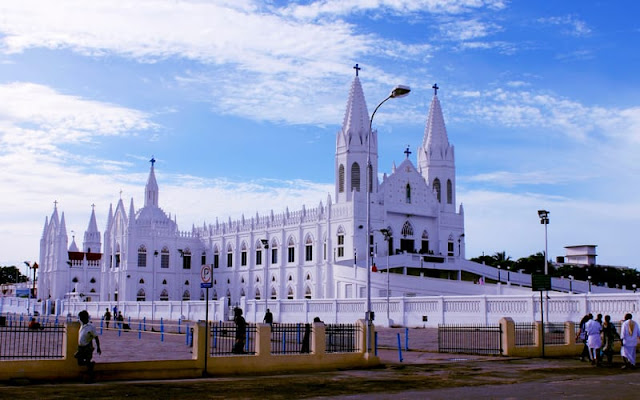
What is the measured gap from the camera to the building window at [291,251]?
8138 cm

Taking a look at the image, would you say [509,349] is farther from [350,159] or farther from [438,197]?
[438,197]

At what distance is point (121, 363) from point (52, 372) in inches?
65.9

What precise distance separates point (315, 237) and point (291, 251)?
517 centimetres

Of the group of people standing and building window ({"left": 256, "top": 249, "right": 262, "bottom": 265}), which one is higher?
building window ({"left": 256, "top": 249, "right": 262, "bottom": 265})

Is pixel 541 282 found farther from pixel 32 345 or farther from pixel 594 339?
pixel 32 345

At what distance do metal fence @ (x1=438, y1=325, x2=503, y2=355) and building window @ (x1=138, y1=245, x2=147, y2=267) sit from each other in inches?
2529

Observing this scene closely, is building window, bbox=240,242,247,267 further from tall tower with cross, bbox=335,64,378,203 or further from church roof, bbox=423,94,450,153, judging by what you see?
church roof, bbox=423,94,450,153

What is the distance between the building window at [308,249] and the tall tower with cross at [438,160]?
14.4m

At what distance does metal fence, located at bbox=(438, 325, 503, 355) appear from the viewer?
2759cm

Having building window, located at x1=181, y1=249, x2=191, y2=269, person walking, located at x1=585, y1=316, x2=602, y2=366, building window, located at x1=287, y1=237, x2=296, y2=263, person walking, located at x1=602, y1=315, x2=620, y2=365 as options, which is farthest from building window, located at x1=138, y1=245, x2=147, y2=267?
person walking, located at x1=585, y1=316, x2=602, y2=366

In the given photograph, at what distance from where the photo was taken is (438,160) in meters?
82.9

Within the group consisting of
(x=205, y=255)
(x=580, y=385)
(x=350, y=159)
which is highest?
(x=350, y=159)

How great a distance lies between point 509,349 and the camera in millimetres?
26422

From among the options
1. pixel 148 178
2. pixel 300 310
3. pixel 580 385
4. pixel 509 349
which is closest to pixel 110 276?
pixel 148 178
